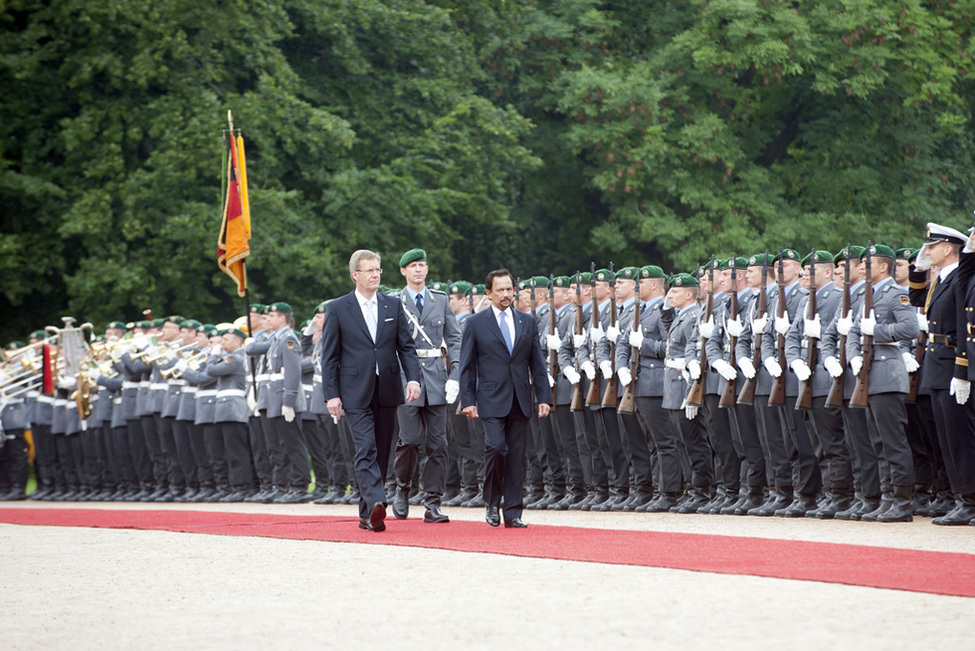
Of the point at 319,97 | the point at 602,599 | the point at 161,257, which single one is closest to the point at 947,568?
A: the point at 602,599

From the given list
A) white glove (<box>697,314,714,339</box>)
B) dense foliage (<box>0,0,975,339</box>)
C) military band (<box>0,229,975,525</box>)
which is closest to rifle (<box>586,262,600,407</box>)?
military band (<box>0,229,975,525</box>)

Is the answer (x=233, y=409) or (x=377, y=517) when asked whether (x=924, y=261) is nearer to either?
(x=377, y=517)

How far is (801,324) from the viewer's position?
38.0 feet

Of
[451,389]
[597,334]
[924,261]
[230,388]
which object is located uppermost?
[924,261]

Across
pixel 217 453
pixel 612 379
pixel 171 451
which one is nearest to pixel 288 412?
pixel 217 453

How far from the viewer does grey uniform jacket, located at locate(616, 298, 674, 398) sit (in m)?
12.9

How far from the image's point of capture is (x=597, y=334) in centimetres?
1338

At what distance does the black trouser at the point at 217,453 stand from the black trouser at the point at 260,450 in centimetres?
50

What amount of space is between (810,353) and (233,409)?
796 centimetres

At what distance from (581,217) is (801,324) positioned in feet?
63.6

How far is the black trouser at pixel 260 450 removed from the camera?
17.3 metres

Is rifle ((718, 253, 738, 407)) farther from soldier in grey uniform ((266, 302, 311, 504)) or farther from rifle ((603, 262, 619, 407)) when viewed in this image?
soldier in grey uniform ((266, 302, 311, 504))

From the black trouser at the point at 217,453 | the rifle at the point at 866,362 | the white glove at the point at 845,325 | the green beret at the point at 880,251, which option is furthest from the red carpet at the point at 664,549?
the black trouser at the point at 217,453

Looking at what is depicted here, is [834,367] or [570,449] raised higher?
[834,367]
